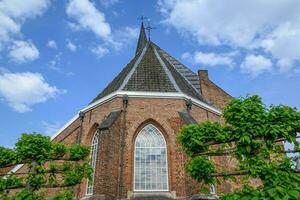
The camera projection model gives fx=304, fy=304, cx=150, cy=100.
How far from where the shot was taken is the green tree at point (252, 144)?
6.93 meters

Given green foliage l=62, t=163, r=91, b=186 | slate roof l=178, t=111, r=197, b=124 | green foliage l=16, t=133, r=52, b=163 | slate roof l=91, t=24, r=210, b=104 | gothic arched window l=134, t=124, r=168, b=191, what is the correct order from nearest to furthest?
1. green foliage l=16, t=133, r=52, b=163
2. green foliage l=62, t=163, r=91, b=186
3. gothic arched window l=134, t=124, r=168, b=191
4. slate roof l=178, t=111, r=197, b=124
5. slate roof l=91, t=24, r=210, b=104

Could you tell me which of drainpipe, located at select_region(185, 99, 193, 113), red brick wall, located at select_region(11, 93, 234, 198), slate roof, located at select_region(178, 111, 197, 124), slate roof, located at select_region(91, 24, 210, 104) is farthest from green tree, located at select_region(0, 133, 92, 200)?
drainpipe, located at select_region(185, 99, 193, 113)

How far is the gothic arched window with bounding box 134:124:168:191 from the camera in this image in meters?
12.3

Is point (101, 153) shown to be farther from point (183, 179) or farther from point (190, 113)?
point (190, 113)

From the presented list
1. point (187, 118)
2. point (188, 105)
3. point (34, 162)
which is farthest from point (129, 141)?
point (34, 162)

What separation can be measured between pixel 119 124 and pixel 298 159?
7440 millimetres

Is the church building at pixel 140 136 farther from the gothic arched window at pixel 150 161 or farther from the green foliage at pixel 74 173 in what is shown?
the green foliage at pixel 74 173

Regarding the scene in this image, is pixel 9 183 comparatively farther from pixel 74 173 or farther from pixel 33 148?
pixel 74 173

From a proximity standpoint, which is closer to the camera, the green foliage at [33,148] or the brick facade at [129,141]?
the green foliage at [33,148]

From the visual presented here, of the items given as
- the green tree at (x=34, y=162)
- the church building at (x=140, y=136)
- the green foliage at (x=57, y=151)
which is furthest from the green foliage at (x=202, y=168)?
the green foliage at (x=57, y=151)

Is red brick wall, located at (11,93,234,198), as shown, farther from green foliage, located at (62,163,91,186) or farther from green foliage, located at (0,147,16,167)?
green foliage, located at (0,147,16,167)

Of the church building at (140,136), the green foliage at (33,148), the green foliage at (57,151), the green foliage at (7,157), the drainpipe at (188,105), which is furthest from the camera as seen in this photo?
the drainpipe at (188,105)

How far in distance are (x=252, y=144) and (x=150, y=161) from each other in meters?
5.86

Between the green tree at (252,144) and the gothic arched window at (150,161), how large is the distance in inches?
163
